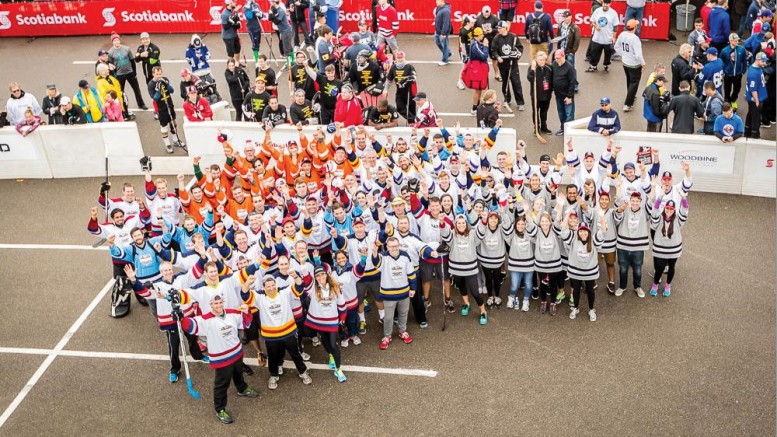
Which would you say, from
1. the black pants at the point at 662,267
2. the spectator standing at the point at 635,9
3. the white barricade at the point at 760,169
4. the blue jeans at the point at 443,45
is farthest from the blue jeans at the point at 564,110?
the black pants at the point at 662,267

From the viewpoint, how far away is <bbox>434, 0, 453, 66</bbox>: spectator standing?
787 inches

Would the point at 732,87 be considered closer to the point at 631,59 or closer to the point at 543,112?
the point at 631,59

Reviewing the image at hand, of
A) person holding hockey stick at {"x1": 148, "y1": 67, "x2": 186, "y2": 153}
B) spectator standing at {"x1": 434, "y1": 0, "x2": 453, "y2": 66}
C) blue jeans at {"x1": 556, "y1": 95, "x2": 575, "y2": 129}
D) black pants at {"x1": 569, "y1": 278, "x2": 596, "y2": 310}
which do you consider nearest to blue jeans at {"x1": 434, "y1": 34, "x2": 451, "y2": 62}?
spectator standing at {"x1": 434, "y1": 0, "x2": 453, "y2": 66}

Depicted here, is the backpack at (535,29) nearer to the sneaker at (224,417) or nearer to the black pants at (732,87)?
the black pants at (732,87)

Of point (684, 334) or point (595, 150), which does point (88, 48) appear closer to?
point (595, 150)

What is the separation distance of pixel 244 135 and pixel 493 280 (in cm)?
650

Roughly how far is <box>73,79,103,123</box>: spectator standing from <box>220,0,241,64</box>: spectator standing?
3.59 m

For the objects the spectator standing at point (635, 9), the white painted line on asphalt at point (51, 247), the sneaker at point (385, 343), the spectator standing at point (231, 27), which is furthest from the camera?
the spectator standing at point (635, 9)

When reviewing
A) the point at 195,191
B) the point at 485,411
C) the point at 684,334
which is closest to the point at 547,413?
the point at 485,411

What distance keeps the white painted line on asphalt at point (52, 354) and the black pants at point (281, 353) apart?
11.1 ft

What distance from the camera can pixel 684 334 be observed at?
11.4 meters

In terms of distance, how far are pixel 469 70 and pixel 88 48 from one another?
41.3 ft

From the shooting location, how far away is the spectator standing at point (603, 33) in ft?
62.3

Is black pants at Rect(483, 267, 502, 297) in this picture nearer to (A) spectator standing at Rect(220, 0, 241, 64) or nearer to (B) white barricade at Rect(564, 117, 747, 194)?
(B) white barricade at Rect(564, 117, 747, 194)
